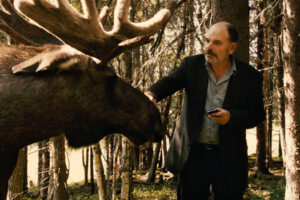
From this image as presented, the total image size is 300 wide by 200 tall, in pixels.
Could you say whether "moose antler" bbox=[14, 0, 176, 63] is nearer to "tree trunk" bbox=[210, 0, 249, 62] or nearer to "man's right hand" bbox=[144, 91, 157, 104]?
"man's right hand" bbox=[144, 91, 157, 104]

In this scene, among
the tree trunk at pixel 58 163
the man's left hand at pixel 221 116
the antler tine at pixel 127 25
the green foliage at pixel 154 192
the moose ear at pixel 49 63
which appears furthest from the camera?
the green foliage at pixel 154 192

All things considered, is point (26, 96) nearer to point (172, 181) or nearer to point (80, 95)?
point (80, 95)

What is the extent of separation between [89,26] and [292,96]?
3929 millimetres

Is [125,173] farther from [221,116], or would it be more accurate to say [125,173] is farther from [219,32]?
[219,32]

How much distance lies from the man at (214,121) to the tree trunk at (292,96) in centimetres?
248

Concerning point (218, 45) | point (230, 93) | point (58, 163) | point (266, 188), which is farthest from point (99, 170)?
point (266, 188)

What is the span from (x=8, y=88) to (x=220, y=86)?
182 cm

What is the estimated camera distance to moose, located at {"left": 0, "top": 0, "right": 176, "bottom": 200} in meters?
2.39

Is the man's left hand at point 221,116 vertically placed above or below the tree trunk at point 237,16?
below

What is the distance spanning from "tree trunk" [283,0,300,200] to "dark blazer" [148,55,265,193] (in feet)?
8.17

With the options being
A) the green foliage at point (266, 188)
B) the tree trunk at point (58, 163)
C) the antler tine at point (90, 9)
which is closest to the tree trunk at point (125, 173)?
the tree trunk at point (58, 163)

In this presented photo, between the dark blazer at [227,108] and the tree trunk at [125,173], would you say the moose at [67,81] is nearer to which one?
the dark blazer at [227,108]

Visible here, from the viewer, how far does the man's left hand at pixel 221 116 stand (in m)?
2.86

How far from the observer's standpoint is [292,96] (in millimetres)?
5457
